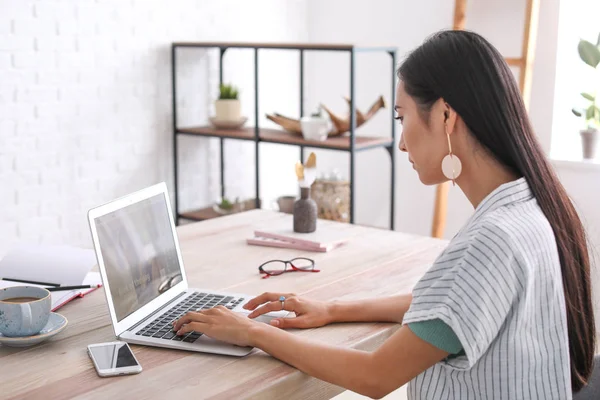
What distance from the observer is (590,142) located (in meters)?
3.45

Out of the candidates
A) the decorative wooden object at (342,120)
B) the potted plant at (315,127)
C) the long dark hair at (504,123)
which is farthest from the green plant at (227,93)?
the long dark hair at (504,123)

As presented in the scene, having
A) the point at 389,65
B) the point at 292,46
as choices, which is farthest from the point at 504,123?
the point at 389,65

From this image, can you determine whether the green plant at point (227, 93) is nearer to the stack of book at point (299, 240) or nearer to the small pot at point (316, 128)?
the small pot at point (316, 128)

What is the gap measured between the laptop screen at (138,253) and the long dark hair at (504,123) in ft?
2.09

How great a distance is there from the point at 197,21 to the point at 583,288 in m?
3.05

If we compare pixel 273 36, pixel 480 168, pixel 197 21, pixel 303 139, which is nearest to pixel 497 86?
pixel 480 168

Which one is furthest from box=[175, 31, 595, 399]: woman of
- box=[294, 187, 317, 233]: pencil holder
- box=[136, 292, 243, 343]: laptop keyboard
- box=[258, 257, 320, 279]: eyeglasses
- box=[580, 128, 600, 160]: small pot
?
box=[580, 128, 600, 160]: small pot

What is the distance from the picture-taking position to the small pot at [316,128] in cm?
355

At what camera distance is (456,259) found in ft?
4.09

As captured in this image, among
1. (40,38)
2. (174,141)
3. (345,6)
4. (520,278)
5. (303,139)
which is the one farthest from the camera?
(345,6)

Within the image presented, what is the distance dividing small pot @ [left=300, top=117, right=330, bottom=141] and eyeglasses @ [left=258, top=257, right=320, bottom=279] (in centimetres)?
154

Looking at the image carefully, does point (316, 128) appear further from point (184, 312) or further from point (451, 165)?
point (451, 165)

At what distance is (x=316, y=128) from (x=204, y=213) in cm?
89

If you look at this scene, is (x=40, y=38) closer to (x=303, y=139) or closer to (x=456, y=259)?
(x=303, y=139)
